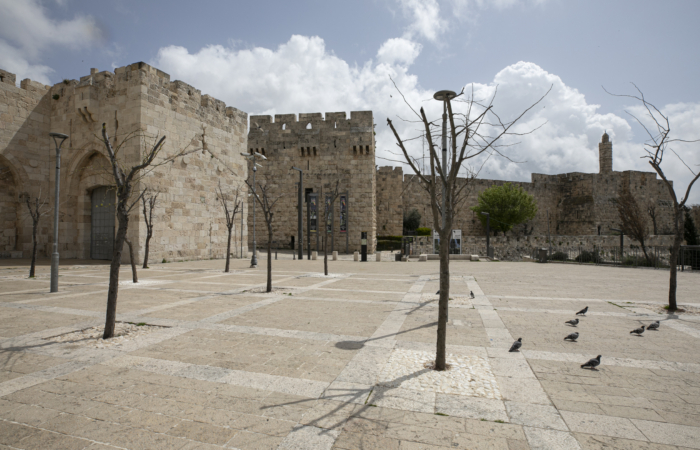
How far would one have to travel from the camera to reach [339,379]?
357 cm

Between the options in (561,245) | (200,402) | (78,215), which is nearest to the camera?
(200,402)

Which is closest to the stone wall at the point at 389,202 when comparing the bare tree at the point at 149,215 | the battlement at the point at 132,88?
the battlement at the point at 132,88

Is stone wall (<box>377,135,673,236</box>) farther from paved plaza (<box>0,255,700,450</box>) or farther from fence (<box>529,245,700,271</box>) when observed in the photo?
paved plaza (<box>0,255,700,450</box>)

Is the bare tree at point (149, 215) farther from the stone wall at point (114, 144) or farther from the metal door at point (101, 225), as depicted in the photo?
the metal door at point (101, 225)

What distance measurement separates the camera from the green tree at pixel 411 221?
1534 inches

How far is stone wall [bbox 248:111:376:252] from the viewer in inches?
1146

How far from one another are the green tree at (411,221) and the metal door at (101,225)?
2756 cm

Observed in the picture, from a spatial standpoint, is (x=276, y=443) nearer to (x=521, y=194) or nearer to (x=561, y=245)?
(x=561, y=245)

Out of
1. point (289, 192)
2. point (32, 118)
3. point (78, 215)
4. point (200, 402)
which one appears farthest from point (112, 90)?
point (200, 402)

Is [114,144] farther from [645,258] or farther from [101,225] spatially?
[645,258]

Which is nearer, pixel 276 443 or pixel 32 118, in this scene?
pixel 276 443

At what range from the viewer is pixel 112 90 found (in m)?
16.5

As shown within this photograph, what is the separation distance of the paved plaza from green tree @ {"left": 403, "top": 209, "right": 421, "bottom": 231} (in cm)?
3185

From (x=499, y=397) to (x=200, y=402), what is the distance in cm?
255
